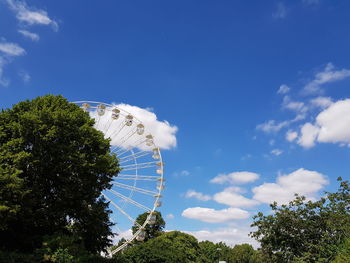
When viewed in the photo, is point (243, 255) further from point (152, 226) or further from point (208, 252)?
point (152, 226)

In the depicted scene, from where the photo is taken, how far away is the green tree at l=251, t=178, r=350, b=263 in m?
27.6

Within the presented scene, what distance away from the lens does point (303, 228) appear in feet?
96.5

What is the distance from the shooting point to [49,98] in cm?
2766

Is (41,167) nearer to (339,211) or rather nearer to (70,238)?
(70,238)

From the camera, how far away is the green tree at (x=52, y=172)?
908 inches

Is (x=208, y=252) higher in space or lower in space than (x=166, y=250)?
higher

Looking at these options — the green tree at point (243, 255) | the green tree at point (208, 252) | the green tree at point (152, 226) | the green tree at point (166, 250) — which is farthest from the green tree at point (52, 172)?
the green tree at point (243, 255)

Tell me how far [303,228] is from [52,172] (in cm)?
2078

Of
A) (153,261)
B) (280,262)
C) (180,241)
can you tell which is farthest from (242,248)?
(280,262)

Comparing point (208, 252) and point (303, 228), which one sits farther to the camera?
point (208, 252)

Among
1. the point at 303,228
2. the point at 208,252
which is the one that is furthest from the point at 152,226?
the point at 303,228

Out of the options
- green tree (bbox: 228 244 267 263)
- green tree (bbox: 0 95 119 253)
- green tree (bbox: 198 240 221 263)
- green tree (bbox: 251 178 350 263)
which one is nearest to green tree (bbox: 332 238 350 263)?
green tree (bbox: 251 178 350 263)

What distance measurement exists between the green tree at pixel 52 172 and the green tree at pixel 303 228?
14.3 m

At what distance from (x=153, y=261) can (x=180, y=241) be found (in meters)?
25.6
